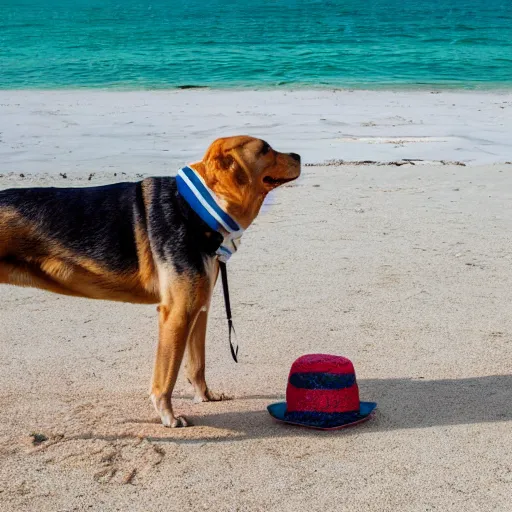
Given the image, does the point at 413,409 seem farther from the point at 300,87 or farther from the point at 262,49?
the point at 262,49

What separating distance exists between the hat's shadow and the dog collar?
100cm

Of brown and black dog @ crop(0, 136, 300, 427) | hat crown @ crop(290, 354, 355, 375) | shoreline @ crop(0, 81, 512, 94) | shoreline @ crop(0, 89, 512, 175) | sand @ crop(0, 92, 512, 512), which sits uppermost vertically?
brown and black dog @ crop(0, 136, 300, 427)

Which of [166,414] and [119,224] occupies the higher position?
[119,224]

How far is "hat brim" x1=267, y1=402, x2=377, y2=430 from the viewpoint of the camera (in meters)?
4.55

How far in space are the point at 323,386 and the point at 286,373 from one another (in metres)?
0.91

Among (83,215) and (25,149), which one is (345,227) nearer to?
(83,215)

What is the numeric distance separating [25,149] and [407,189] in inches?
237

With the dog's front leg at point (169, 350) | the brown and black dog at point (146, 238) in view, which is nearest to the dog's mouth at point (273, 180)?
the brown and black dog at point (146, 238)

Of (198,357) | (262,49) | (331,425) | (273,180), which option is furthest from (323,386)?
(262,49)

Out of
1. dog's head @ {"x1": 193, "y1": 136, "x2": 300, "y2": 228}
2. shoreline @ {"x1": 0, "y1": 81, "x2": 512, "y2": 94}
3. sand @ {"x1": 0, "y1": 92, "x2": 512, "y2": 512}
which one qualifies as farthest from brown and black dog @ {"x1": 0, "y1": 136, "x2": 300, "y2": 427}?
shoreline @ {"x1": 0, "y1": 81, "x2": 512, "y2": 94}

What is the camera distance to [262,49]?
34.9 m

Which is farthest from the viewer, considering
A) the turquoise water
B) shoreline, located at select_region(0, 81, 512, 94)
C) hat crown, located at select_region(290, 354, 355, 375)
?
the turquoise water

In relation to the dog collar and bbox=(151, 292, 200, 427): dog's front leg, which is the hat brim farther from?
the dog collar

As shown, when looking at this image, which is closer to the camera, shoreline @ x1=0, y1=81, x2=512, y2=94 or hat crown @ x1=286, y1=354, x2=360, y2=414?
hat crown @ x1=286, y1=354, x2=360, y2=414
